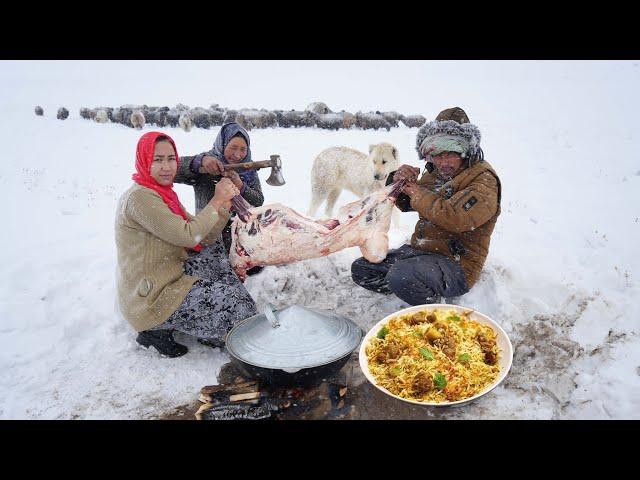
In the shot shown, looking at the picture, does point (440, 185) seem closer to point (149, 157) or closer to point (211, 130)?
point (149, 157)

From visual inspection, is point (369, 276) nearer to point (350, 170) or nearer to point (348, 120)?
point (350, 170)

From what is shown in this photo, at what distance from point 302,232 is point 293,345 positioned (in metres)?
1.20

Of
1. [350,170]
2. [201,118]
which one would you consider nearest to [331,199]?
[350,170]

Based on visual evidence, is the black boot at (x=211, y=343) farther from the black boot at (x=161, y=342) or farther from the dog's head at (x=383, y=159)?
the dog's head at (x=383, y=159)

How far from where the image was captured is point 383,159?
5.96m

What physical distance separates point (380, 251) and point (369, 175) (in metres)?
2.31

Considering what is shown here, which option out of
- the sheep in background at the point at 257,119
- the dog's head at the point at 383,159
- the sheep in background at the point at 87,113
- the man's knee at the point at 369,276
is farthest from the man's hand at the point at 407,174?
the sheep in background at the point at 87,113

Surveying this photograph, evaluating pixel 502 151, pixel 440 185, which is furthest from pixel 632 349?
pixel 502 151

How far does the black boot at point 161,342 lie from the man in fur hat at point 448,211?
1.97m

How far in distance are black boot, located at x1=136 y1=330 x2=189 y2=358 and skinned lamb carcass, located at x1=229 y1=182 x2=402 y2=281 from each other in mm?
847

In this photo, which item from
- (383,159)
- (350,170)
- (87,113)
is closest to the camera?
(383,159)

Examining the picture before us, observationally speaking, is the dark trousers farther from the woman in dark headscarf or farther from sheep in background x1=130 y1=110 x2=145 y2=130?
sheep in background x1=130 y1=110 x2=145 y2=130

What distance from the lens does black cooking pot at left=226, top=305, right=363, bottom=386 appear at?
9.85 ft

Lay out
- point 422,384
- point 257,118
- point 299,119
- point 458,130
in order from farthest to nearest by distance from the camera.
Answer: point 299,119, point 257,118, point 458,130, point 422,384
